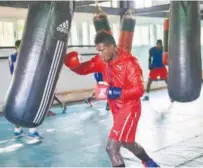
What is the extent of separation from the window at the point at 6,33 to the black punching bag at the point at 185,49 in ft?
16.7

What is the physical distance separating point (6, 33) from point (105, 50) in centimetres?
547

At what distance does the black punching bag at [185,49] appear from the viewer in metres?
3.11

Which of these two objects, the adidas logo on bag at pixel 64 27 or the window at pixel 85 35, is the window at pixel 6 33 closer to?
the window at pixel 85 35

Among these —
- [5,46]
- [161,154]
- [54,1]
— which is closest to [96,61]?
[54,1]

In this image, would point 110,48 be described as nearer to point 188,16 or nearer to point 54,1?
point 54,1

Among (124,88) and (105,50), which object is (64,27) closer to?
(105,50)

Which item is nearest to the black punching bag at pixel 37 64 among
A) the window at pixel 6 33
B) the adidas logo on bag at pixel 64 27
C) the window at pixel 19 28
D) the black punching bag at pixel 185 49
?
the adidas logo on bag at pixel 64 27

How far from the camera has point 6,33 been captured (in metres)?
7.62

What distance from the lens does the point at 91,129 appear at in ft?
16.6

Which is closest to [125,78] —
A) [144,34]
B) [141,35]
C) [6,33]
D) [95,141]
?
[95,141]

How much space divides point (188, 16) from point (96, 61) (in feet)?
3.06

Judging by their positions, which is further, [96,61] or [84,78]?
[84,78]

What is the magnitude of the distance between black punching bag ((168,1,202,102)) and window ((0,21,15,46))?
5.10 metres

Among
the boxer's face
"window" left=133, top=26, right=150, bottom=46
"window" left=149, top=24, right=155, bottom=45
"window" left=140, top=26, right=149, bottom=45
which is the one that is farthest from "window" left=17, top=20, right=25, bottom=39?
the boxer's face
